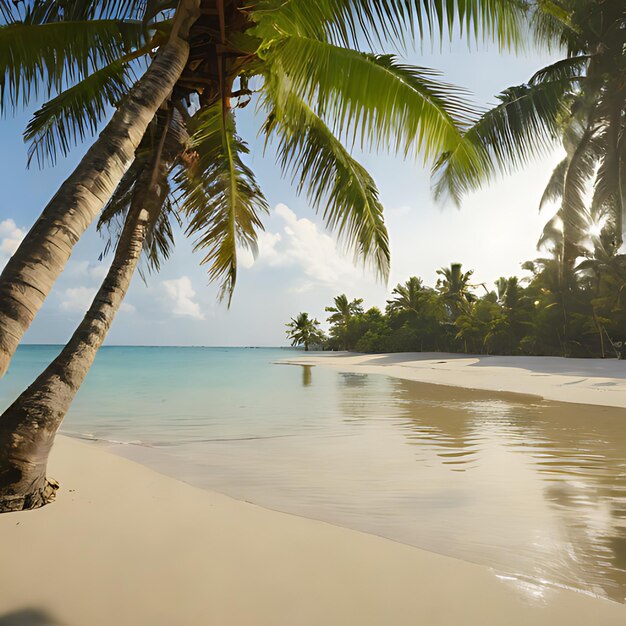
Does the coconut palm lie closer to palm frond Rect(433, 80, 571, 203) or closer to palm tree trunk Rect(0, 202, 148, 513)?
palm frond Rect(433, 80, 571, 203)

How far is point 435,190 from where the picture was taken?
5.53 metres

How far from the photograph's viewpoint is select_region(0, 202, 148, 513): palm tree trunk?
274cm

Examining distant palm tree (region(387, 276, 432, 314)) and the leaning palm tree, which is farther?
distant palm tree (region(387, 276, 432, 314))

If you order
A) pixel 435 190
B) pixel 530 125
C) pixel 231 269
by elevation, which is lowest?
pixel 231 269

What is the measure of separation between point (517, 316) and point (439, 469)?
27.3 meters

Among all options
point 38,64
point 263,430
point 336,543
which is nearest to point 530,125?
point 263,430

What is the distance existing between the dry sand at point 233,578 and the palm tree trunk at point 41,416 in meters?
0.15

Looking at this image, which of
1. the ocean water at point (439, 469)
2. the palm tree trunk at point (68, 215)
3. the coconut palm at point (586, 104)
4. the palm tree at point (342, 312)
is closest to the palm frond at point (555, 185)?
the coconut palm at point (586, 104)

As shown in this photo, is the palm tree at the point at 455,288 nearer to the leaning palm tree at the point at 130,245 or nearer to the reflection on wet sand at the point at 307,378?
the reflection on wet sand at the point at 307,378

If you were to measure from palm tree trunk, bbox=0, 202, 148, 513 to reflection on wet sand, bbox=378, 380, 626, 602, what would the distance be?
8.58 feet

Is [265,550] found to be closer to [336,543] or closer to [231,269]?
[336,543]

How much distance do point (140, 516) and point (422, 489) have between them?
2214 mm

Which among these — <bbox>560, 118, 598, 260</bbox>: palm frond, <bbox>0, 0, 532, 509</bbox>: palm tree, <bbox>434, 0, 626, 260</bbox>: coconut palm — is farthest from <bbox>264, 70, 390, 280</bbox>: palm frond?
<bbox>560, 118, 598, 260</bbox>: palm frond

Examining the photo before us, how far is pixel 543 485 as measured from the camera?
375 cm
